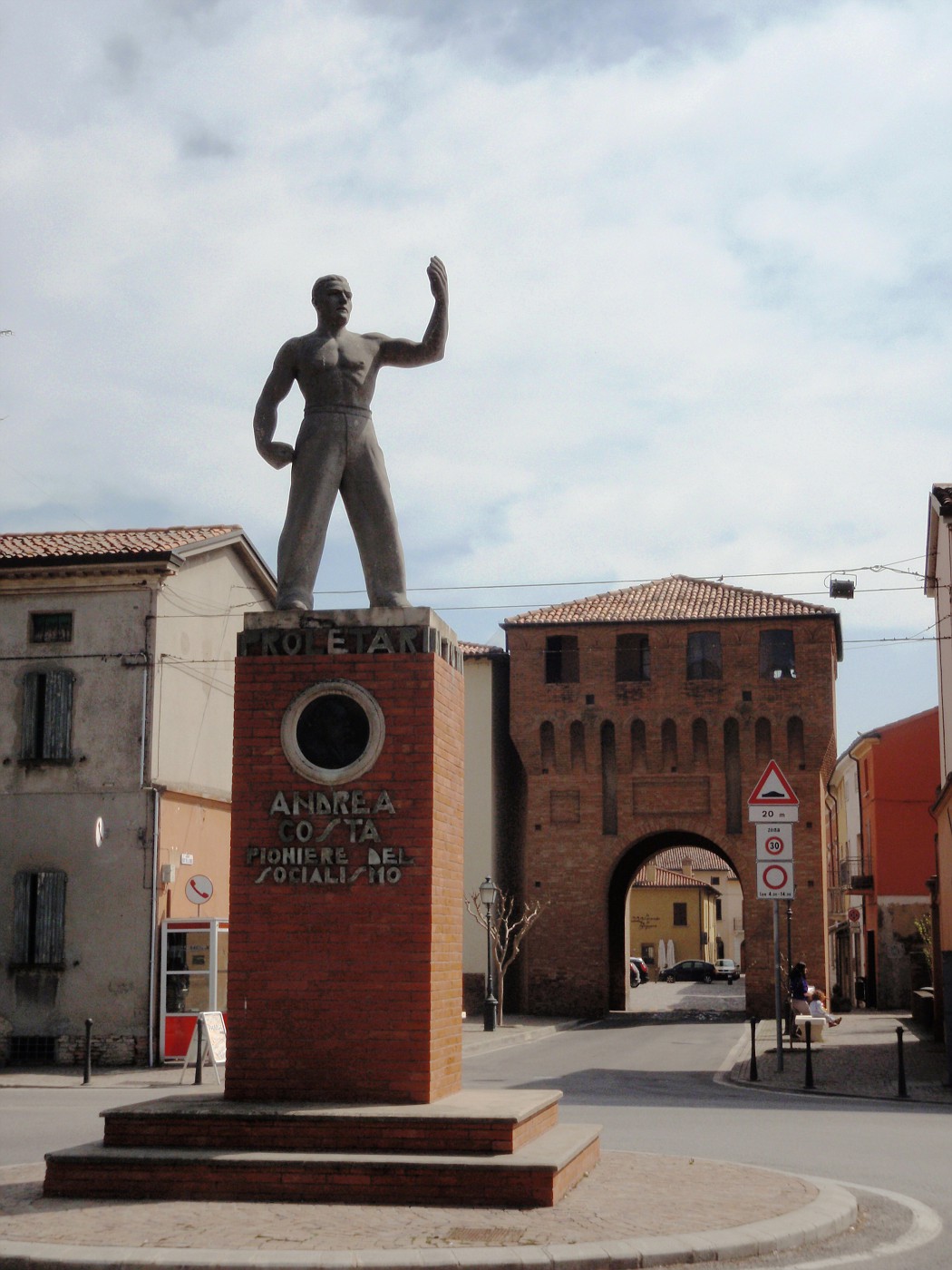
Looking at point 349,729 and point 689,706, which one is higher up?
point 689,706

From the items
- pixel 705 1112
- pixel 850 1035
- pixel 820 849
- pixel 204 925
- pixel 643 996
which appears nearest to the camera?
pixel 705 1112

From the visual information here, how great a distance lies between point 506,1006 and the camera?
42.4 meters

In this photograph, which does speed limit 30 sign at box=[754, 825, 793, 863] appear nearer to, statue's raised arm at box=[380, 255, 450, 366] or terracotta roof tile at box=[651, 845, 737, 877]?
statue's raised arm at box=[380, 255, 450, 366]

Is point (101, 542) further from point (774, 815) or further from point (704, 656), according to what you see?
point (704, 656)

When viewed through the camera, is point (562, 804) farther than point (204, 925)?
Yes

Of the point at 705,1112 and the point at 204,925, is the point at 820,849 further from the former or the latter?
the point at 705,1112

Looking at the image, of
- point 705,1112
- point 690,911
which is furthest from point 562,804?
point 690,911

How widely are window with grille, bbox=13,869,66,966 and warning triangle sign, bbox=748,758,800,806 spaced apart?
37.4ft

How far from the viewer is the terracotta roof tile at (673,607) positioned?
42.2m

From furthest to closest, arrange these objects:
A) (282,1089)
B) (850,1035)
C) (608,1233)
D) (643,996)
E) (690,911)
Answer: (690,911) < (643,996) < (850,1035) < (282,1089) < (608,1233)

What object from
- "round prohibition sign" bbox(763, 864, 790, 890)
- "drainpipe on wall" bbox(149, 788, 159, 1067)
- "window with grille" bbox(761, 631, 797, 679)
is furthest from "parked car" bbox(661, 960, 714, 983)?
"round prohibition sign" bbox(763, 864, 790, 890)

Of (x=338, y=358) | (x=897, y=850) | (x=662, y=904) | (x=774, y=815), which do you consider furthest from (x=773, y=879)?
(x=662, y=904)

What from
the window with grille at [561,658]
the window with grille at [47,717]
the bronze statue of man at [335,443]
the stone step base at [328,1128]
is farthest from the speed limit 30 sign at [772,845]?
the window with grille at [561,658]

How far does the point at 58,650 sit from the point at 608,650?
70.4 feet
